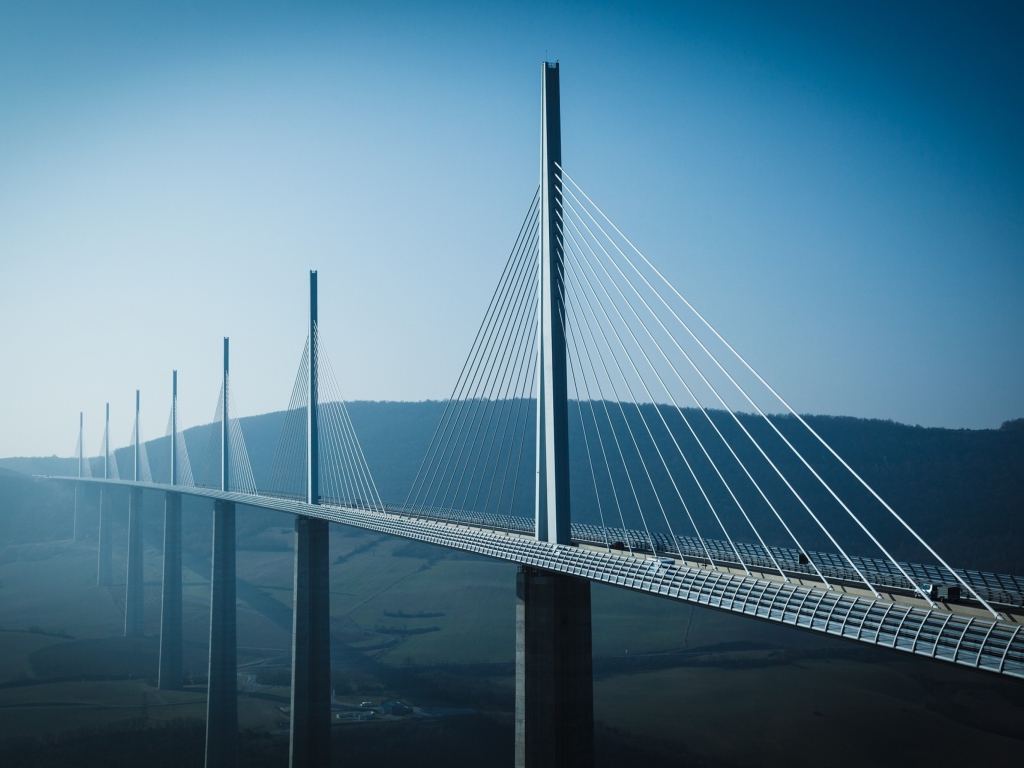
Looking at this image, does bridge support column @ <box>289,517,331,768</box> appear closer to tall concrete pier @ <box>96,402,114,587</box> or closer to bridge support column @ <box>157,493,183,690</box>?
bridge support column @ <box>157,493,183,690</box>

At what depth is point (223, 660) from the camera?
36.2 m

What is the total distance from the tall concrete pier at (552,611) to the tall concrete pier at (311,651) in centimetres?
1438

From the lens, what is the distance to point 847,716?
38812 mm

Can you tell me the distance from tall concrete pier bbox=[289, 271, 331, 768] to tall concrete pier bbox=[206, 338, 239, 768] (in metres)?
8.17

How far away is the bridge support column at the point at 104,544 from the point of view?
7519cm

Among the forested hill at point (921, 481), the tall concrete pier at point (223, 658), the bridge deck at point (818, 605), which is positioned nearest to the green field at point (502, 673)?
the tall concrete pier at point (223, 658)

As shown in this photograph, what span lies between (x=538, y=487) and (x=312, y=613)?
15.0 meters

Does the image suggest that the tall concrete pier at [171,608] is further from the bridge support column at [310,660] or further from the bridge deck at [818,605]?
the bridge deck at [818,605]

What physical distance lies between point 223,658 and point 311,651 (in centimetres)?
970

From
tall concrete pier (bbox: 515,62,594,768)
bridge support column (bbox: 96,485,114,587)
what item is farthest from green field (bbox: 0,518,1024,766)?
tall concrete pier (bbox: 515,62,594,768)

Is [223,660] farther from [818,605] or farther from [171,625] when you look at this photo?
[818,605]

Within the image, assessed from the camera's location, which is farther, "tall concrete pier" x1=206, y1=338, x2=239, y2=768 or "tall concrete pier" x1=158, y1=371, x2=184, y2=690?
"tall concrete pier" x1=158, y1=371, x2=184, y2=690

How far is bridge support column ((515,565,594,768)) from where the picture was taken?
1593 centimetres

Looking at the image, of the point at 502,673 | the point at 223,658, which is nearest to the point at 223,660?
the point at 223,658
